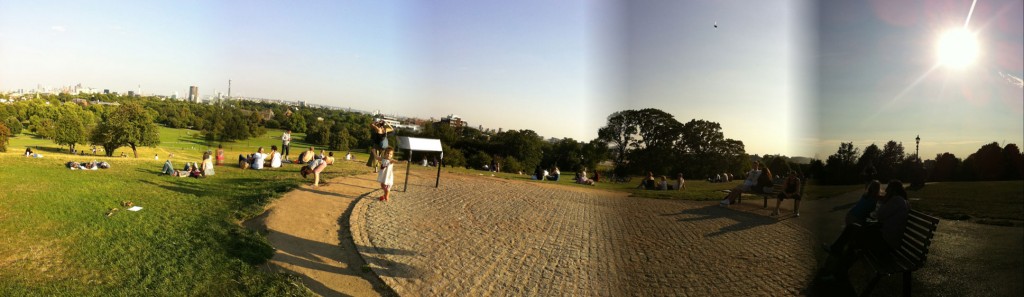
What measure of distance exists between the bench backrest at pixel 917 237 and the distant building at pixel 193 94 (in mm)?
19611

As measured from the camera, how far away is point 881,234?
2000mm

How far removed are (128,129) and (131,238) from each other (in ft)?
39.9

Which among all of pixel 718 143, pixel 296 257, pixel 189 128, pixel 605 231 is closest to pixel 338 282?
pixel 296 257

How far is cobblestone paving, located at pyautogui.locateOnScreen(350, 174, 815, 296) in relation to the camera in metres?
2.13

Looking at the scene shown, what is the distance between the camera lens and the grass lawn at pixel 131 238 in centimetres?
461

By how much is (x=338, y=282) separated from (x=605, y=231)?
3426 mm

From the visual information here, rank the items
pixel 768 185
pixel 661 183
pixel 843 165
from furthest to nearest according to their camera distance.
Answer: pixel 661 183
pixel 768 185
pixel 843 165

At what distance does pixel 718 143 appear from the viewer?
6.10 feet

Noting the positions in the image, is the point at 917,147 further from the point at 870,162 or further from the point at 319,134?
the point at 319,134

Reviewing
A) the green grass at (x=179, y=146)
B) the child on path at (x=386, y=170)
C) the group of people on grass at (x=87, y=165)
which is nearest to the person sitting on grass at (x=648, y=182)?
the child on path at (x=386, y=170)

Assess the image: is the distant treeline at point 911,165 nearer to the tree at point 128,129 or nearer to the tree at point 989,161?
the tree at point 989,161

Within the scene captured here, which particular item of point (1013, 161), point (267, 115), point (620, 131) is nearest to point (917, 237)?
point (1013, 161)

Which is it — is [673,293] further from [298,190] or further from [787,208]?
[298,190]

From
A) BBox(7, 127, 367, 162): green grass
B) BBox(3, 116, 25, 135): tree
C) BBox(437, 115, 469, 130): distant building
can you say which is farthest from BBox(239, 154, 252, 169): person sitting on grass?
BBox(437, 115, 469, 130): distant building
